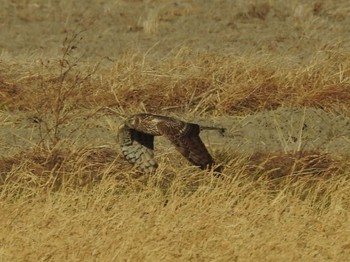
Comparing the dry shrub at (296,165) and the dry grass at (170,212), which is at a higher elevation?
the dry grass at (170,212)

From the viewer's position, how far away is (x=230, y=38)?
17406 millimetres

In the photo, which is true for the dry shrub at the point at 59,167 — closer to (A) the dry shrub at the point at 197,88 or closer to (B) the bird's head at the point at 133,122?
(B) the bird's head at the point at 133,122

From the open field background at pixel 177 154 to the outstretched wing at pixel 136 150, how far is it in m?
0.10

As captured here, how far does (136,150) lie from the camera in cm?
802


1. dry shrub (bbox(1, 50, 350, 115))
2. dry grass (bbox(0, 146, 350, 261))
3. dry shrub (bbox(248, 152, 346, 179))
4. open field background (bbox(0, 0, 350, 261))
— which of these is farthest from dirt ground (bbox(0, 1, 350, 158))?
dry grass (bbox(0, 146, 350, 261))

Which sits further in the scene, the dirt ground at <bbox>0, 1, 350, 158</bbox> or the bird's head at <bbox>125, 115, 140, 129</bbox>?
the dirt ground at <bbox>0, 1, 350, 158</bbox>

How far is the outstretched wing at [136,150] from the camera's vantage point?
8008mm

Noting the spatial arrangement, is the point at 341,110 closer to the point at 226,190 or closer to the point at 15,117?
the point at 15,117

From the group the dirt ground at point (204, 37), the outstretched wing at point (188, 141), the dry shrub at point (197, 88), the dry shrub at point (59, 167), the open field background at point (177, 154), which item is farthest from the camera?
the dry shrub at point (197, 88)

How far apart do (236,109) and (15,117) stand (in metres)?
1.97

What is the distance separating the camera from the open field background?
21.2 ft

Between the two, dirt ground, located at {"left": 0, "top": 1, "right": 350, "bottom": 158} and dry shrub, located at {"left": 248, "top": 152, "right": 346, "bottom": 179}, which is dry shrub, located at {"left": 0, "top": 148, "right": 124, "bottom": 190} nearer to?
dirt ground, located at {"left": 0, "top": 1, "right": 350, "bottom": 158}

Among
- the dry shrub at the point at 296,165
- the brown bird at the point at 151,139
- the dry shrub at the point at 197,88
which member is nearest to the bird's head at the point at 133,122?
the brown bird at the point at 151,139

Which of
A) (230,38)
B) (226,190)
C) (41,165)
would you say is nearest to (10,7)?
(230,38)
